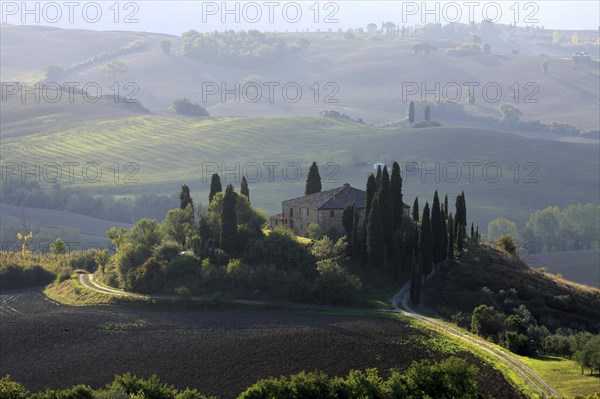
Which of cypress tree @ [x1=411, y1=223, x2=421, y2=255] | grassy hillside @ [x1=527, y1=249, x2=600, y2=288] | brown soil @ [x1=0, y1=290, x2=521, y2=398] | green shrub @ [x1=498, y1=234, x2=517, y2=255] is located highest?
cypress tree @ [x1=411, y1=223, x2=421, y2=255]

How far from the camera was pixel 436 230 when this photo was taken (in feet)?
277

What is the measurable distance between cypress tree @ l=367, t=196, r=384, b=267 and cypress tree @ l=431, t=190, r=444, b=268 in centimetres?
443

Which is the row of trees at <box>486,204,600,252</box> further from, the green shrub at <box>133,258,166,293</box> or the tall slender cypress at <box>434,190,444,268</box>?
the green shrub at <box>133,258,166,293</box>

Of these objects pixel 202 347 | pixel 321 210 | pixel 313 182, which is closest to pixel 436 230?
pixel 321 210

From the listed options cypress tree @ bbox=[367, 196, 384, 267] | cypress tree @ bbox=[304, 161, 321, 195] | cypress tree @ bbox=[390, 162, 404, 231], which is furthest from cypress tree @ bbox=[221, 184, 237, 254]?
cypress tree @ bbox=[304, 161, 321, 195]

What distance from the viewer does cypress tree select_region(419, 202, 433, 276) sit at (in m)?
82.5

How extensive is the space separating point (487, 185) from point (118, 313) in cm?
12869

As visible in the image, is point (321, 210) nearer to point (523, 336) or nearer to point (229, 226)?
point (229, 226)

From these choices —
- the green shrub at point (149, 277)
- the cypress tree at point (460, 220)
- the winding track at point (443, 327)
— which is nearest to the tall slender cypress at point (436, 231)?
the winding track at point (443, 327)

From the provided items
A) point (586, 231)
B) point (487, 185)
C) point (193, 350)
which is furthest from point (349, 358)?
point (487, 185)

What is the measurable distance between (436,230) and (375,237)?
5163 mm

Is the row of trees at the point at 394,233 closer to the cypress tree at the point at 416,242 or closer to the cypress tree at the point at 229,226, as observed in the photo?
the cypress tree at the point at 416,242

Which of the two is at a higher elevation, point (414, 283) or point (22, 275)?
point (414, 283)

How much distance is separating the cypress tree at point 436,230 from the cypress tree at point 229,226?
55.0 feet
